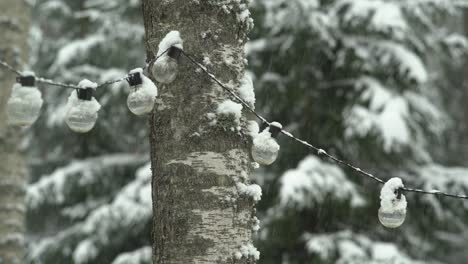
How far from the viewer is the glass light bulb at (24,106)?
5.54 feet

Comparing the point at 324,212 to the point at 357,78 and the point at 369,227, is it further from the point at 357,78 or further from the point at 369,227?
the point at 357,78

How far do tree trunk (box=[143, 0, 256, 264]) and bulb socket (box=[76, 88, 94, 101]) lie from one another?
0.22 m

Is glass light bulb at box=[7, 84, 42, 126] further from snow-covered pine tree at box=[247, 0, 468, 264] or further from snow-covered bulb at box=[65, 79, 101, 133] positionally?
snow-covered pine tree at box=[247, 0, 468, 264]

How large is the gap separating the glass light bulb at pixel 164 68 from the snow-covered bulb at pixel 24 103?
1.16 feet

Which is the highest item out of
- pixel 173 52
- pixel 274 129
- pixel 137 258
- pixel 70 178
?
pixel 70 178

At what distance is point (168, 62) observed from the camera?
5.78 feet

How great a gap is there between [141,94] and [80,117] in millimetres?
213

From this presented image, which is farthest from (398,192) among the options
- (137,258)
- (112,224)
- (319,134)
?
(112,224)

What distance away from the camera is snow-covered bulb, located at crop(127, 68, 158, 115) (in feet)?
5.66

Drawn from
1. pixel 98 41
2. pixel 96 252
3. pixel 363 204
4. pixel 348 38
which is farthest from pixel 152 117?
pixel 98 41

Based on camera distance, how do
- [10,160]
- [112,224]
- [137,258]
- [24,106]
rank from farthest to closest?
[112,224] < [137,258] < [10,160] < [24,106]

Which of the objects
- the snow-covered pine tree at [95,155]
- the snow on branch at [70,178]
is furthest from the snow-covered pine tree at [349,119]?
the snow on branch at [70,178]

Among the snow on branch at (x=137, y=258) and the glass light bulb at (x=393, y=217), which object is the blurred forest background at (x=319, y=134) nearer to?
the snow on branch at (x=137, y=258)

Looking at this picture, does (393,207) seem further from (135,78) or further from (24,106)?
(24,106)
